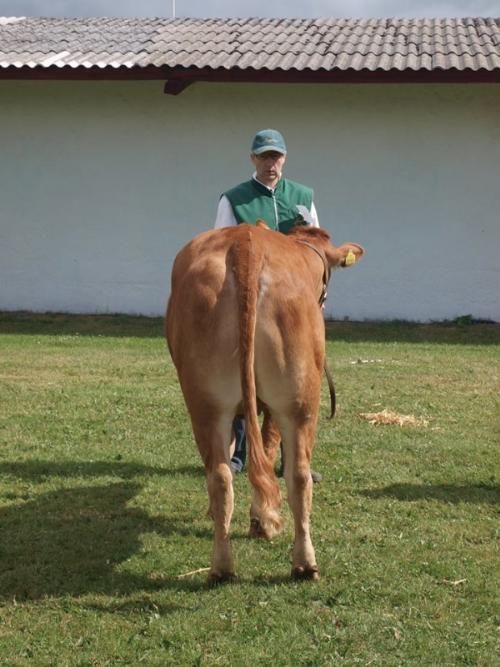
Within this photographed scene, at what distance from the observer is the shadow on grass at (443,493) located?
5.91 meters

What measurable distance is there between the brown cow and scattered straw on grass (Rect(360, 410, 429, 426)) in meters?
3.45

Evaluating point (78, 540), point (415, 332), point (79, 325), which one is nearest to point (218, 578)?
Result: point (78, 540)

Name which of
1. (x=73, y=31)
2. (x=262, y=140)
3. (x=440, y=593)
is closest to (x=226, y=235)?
(x=262, y=140)

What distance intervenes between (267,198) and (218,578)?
96.6 inches

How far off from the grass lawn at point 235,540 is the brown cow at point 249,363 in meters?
0.36

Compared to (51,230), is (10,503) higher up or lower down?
lower down

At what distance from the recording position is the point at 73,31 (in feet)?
57.0

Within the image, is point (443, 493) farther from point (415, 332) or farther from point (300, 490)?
point (415, 332)

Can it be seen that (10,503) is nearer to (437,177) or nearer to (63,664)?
(63,664)

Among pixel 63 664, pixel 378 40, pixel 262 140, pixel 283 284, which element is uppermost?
pixel 378 40

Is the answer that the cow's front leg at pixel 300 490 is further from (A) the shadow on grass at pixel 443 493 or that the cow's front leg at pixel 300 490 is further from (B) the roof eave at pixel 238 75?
(B) the roof eave at pixel 238 75

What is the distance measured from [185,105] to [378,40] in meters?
3.43

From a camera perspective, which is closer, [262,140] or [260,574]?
[260,574]

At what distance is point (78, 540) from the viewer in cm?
515
